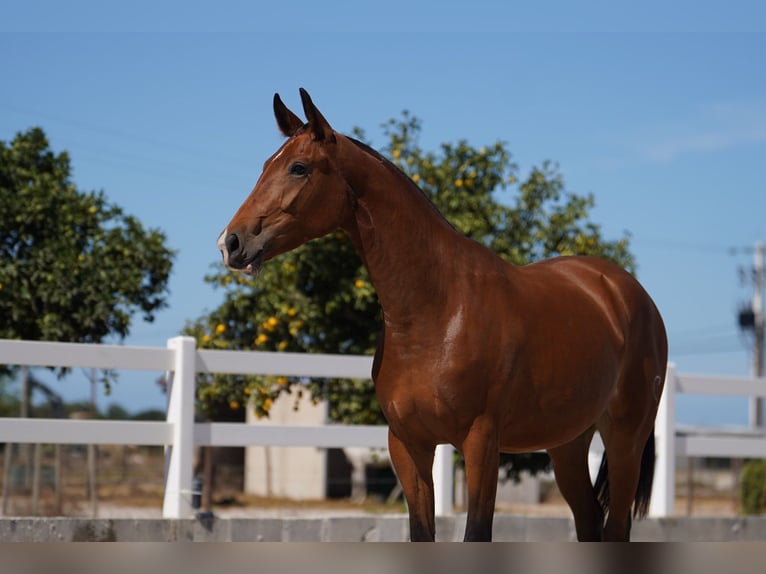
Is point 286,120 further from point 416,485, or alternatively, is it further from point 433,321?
point 416,485

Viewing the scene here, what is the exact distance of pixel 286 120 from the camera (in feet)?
11.3

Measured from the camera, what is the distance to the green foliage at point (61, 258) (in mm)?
8539

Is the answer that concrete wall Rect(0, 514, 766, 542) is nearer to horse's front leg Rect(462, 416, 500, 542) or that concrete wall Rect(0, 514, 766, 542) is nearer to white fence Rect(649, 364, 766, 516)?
white fence Rect(649, 364, 766, 516)

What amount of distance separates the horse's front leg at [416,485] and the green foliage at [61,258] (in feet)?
18.3

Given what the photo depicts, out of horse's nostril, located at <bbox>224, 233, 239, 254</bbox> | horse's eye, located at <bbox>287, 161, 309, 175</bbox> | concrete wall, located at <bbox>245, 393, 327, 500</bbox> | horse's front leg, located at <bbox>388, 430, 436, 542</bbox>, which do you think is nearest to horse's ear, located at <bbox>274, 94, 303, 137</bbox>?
horse's eye, located at <bbox>287, 161, 309, 175</bbox>

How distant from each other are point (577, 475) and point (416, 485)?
1.04 metres

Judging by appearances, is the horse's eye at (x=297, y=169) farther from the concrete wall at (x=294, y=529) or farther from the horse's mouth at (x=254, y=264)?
the concrete wall at (x=294, y=529)

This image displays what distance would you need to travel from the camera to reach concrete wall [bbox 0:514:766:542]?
5402 mm

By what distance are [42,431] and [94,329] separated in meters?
3.10

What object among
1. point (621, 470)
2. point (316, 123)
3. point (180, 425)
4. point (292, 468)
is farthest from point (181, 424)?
point (292, 468)

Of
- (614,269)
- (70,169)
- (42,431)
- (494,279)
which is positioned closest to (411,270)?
(494,279)

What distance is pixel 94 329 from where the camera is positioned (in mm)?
8766

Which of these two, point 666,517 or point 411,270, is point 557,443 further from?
point 666,517

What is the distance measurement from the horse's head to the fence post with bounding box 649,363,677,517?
4917 millimetres
